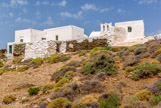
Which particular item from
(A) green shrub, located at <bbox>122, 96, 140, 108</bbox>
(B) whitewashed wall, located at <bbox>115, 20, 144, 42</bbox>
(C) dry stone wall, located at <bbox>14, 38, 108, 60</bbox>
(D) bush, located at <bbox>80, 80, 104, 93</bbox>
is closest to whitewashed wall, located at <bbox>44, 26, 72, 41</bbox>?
(C) dry stone wall, located at <bbox>14, 38, 108, 60</bbox>

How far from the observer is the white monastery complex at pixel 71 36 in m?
20.2

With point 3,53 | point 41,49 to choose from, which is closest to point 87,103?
point 41,49

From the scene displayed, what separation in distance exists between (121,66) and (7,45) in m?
28.7

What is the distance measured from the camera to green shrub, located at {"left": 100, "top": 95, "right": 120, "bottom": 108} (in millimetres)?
5141

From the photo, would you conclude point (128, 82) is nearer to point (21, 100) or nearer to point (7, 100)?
point (21, 100)

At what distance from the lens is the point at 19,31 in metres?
32.9

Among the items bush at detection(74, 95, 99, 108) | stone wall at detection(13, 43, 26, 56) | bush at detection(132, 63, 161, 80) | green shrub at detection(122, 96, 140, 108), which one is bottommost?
bush at detection(74, 95, 99, 108)

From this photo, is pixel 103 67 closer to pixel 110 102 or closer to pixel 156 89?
pixel 156 89

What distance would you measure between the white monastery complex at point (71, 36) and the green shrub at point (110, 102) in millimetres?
14105

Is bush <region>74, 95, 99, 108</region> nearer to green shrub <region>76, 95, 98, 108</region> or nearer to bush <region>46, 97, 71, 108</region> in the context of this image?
green shrub <region>76, 95, 98, 108</region>

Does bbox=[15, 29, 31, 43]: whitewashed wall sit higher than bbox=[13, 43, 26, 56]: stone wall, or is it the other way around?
bbox=[15, 29, 31, 43]: whitewashed wall

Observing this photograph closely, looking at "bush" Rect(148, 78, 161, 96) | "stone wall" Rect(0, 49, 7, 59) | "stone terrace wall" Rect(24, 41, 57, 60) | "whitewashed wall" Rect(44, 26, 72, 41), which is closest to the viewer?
"bush" Rect(148, 78, 161, 96)

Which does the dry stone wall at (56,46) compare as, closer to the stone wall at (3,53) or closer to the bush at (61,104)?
the stone wall at (3,53)

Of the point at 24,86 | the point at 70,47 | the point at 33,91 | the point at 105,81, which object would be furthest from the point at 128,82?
the point at 70,47
